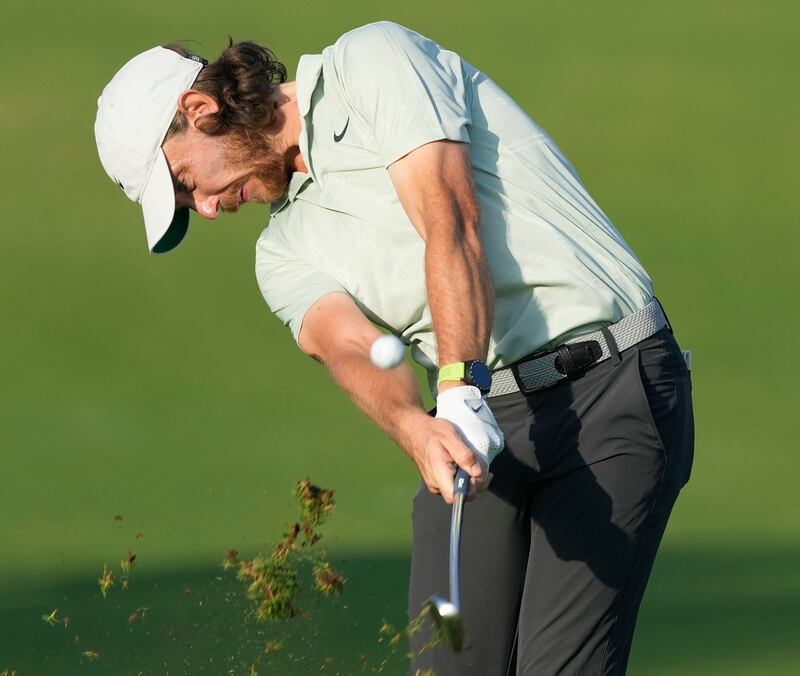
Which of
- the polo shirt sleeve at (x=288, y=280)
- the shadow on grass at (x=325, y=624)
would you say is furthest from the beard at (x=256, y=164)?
the shadow on grass at (x=325, y=624)

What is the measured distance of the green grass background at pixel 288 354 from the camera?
5.51m

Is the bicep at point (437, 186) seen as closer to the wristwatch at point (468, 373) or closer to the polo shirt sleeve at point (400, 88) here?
the polo shirt sleeve at point (400, 88)

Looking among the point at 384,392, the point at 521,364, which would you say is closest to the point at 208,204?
the point at 384,392

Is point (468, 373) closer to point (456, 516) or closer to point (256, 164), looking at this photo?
point (456, 516)

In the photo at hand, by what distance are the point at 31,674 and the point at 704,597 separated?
2.35m

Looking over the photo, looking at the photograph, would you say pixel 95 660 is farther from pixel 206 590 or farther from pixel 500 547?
pixel 500 547

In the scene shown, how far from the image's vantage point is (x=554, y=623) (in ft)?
10.6

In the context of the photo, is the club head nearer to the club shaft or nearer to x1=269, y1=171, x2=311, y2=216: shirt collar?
the club shaft

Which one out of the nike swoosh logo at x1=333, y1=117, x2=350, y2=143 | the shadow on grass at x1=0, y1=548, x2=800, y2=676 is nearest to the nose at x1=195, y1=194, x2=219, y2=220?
the nike swoosh logo at x1=333, y1=117, x2=350, y2=143

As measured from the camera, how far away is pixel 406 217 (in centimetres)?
329

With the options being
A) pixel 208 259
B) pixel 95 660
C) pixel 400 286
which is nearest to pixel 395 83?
pixel 400 286

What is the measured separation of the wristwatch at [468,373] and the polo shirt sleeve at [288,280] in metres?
0.56

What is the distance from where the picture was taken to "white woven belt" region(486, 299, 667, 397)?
3.21 metres

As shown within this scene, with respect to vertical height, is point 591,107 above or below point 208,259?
above
